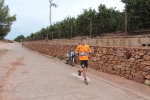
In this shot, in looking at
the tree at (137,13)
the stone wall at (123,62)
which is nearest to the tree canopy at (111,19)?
the tree at (137,13)

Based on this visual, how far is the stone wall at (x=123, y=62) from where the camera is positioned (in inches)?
327

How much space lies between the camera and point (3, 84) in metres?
7.88

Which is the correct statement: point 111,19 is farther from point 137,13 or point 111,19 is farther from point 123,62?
point 123,62

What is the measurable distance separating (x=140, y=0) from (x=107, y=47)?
287 centimetres

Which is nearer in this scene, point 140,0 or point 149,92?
point 149,92

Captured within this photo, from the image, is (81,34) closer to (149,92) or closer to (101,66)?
(101,66)

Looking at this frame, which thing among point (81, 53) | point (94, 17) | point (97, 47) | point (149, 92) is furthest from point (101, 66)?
point (94, 17)

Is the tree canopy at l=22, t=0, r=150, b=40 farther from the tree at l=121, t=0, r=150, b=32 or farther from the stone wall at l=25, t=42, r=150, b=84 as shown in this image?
the stone wall at l=25, t=42, r=150, b=84

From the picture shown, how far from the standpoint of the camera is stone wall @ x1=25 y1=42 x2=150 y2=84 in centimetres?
830

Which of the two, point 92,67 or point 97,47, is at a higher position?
point 97,47

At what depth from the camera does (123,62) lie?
31.9ft

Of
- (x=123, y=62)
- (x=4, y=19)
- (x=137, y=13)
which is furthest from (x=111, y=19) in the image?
(x=4, y=19)

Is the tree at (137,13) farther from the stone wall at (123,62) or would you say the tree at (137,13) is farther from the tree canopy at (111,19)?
the stone wall at (123,62)

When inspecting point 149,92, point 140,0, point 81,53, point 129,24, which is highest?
point 140,0
